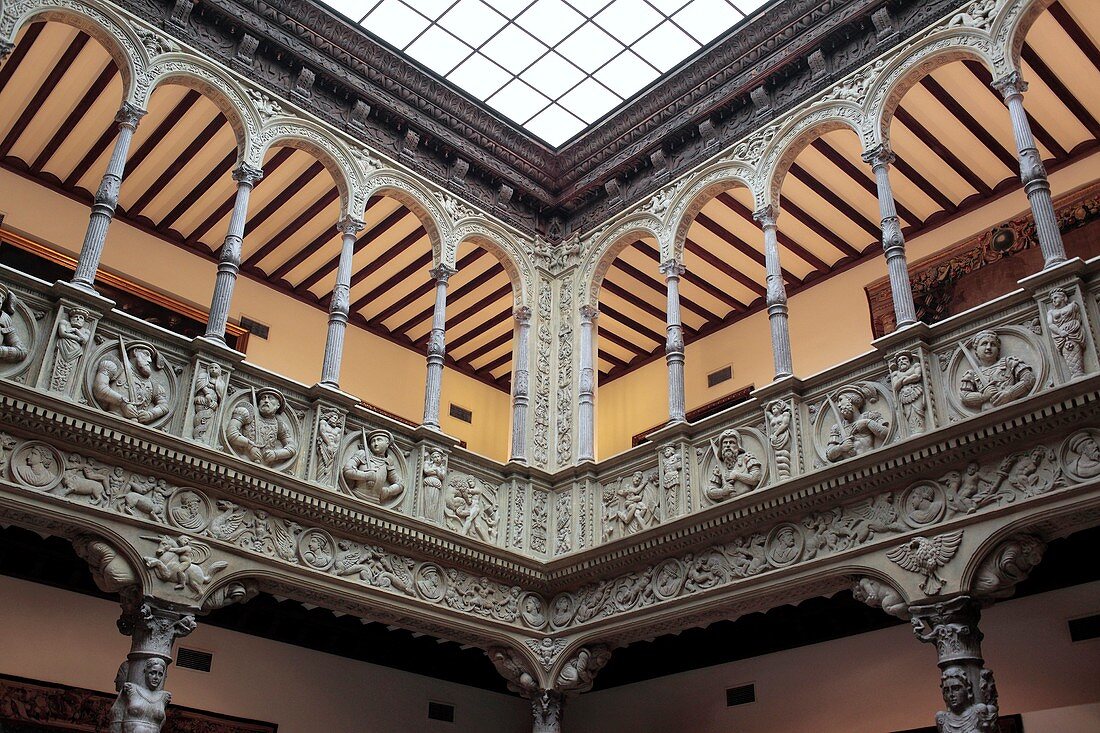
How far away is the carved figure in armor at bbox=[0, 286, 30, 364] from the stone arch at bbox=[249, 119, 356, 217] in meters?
2.69

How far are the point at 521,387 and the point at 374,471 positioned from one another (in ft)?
6.83

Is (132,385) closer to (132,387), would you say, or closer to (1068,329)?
(132,387)

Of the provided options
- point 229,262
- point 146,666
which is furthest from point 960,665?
point 229,262

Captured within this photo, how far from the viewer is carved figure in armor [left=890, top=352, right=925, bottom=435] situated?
6.25 m

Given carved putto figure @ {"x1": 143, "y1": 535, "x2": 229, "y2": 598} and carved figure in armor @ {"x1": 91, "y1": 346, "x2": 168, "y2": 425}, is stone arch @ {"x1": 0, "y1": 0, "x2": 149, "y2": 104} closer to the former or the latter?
carved figure in armor @ {"x1": 91, "y1": 346, "x2": 168, "y2": 425}

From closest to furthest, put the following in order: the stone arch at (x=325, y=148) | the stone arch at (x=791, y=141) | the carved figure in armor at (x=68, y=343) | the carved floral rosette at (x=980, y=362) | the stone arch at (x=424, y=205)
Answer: the carved floral rosette at (x=980, y=362), the carved figure in armor at (x=68, y=343), the stone arch at (x=791, y=141), the stone arch at (x=325, y=148), the stone arch at (x=424, y=205)

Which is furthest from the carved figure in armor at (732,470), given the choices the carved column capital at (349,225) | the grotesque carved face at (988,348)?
the carved column capital at (349,225)

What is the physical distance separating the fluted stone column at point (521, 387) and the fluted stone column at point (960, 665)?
3735mm

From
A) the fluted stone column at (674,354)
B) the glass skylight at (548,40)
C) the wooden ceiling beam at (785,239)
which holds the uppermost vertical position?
the glass skylight at (548,40)

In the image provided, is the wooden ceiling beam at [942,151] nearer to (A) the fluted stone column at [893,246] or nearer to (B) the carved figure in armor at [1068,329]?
(A) the fluted stone column at [893,246]

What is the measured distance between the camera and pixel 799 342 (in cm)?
1038

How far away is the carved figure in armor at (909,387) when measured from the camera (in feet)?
20.5

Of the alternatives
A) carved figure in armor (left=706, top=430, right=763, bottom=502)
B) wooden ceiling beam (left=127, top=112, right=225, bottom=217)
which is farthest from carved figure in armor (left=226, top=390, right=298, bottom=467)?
wooden ceiling beam (left=127, top=112, right=225, bottom=217)

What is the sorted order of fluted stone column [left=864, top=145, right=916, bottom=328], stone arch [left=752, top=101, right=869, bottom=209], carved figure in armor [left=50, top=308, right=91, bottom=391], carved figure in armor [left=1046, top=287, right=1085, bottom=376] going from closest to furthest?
carved figure in armor [left=1046, top=287, right=1085, bottom=376]
carved figure in armor [left=50, top=308, right=91, bottom=391]
fluted stone column [left=864, top=145, right=916, bottom=328]
stone arch [left=752, top=101, right=869, bottom=209]
